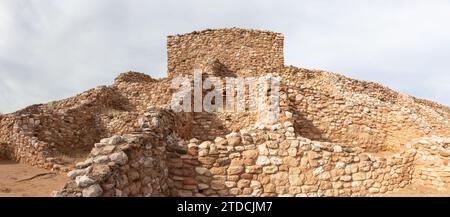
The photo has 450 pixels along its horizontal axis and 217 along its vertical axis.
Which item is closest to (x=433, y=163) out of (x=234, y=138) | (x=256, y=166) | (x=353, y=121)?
(x=353, y=121)

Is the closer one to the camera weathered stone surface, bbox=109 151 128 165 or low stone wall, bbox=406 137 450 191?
weathered stone surface, bbox=109 151 128 165

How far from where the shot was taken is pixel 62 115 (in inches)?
530

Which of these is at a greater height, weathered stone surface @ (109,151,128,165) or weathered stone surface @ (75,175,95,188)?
weathered stone surface @ (109,151,128,165)

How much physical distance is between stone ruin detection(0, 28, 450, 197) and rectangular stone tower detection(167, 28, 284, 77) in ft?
0.20

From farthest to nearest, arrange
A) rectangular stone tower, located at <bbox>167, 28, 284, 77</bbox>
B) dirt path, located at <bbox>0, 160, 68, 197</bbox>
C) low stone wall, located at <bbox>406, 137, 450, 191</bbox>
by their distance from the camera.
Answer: rectangular stone tower, located at <bbox>167, 28, 284, 77</bbox>, dirt path, located at <bbox>0, 160, 68, 197</bbox>, low stone wall, located at <bbox>406, 137, 450, 191</bbox>

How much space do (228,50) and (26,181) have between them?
41.4 ft

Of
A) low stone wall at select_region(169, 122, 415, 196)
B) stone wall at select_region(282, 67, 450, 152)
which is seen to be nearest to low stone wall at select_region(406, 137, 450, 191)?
low stone wall at select_region(169, 122, 415, 196)

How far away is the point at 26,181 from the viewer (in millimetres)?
9617

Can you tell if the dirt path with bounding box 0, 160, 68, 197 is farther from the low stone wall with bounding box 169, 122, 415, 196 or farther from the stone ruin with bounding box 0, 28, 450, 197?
the low stone wall with bounding box 169, 122, 415, 196

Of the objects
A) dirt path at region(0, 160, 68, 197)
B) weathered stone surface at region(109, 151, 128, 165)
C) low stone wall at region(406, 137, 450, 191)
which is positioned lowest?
dirt path at region(0, 160, 68, 197)

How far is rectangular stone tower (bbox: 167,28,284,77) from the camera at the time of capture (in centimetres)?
1908
